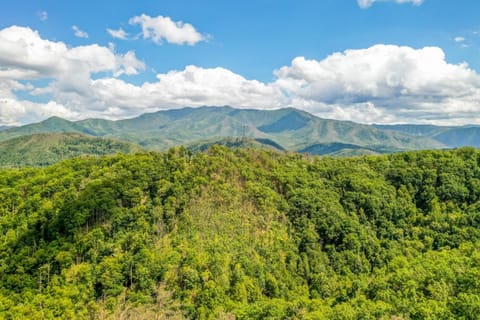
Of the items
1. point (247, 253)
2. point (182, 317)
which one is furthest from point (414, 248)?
point (182, 317)

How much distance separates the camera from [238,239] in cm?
9675

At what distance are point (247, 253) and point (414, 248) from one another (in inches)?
2400

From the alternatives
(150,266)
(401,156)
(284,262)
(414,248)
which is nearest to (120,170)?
(150,266)

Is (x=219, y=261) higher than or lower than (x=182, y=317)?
higher

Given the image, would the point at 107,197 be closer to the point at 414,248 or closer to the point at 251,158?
the point at 251,158

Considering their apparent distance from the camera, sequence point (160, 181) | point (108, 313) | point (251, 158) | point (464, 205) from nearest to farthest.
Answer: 1. point (108, 313)
2. point (160, 181)
3. point (464, 205)
4. point (251, 158)

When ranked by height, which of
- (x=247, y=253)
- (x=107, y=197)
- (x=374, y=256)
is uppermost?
(x=107, y=197)

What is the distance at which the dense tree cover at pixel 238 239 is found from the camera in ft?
243

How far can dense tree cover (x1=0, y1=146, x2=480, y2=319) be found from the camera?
74.0 metres

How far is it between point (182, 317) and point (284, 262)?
3487 cm

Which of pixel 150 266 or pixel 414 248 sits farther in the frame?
pixel 414 248

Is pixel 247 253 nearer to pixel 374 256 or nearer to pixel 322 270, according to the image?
pixel 322 270

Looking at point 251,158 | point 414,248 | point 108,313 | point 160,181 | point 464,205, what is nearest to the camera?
point 108,313

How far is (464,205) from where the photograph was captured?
125125mm
